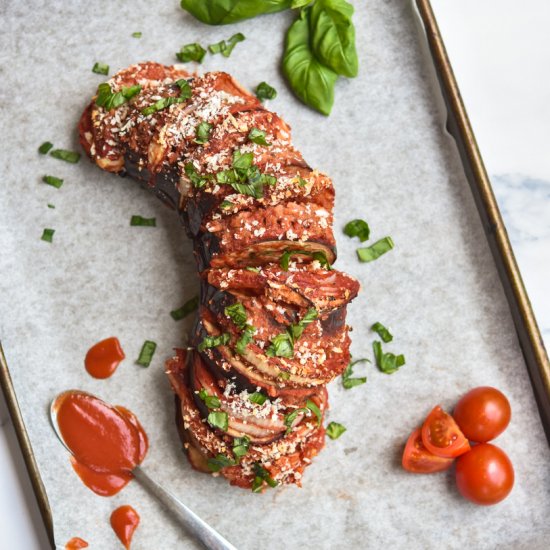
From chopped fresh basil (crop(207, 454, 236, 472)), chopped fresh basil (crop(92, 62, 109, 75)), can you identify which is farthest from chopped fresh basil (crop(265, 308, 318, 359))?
chopped fresh basil (crop(92, 62, 109, 75))

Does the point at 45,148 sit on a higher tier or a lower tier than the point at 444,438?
higher

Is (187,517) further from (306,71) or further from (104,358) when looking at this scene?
(306,71)

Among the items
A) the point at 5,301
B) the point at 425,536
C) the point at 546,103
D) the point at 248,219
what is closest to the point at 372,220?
the point at 248,219

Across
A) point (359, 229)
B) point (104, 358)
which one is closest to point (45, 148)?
point (104, 358)

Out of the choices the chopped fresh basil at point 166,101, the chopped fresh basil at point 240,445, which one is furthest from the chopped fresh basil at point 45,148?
the chopped fresh basil at point 240,445

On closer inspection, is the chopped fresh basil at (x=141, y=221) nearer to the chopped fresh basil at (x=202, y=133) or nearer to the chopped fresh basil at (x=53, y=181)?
the chopped fresh basil at (x=53, y=181)

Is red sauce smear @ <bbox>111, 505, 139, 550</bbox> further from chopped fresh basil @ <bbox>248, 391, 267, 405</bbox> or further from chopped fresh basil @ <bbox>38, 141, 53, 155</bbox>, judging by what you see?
chopped fresh basil @ <bbox>38, 141, 53, 155</bbox>
